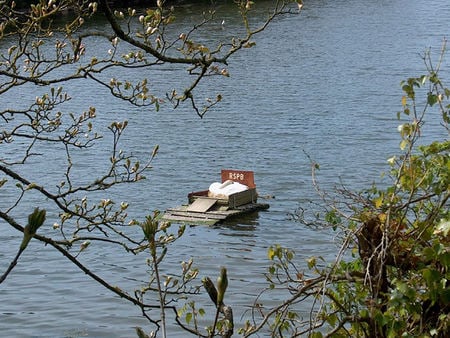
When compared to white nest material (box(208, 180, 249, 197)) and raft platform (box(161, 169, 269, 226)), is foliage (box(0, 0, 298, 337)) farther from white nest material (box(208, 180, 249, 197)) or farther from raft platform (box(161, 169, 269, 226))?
white nest material (box(208, 180, 249, 197))

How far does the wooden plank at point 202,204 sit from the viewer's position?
18062 mm

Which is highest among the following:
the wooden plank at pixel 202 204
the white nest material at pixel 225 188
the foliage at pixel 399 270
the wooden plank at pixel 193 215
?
the foliage at pixel 399 270

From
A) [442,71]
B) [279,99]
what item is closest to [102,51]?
[279,99]

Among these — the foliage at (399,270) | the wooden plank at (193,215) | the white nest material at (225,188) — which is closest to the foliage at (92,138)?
the wooden plank at (193,215)

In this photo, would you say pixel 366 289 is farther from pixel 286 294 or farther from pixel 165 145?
pixel 165 145

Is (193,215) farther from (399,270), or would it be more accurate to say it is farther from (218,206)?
(399,270)

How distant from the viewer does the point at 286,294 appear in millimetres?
14117

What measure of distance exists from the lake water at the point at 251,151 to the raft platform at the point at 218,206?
0.69 ft

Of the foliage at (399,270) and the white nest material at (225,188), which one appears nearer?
the foliage at (399,270)

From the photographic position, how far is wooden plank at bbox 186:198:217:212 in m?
18.1

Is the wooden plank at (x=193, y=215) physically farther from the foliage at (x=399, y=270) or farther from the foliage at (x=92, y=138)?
the foliage at (x=399, y=270)

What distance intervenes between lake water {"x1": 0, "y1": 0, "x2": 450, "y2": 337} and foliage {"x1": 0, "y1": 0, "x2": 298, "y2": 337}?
1.40 feet

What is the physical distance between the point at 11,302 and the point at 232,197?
5.18 metres

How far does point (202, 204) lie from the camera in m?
18.3
